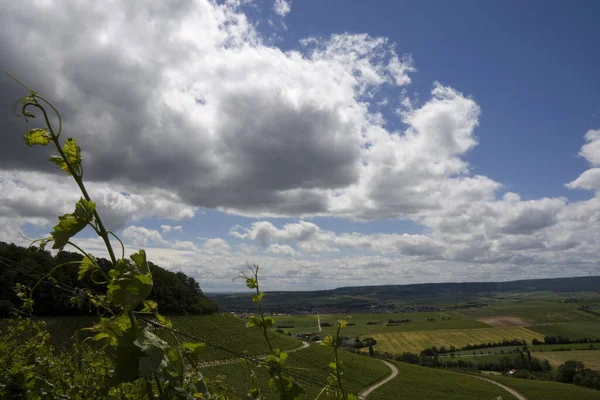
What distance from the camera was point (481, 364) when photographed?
95.9m

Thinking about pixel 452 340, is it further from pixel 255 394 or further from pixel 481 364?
pixel 255 394

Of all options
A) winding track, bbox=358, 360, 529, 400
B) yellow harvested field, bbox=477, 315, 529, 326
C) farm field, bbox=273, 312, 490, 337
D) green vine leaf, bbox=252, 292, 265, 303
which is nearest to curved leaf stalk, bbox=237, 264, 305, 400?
green vine leaf, bbox=252, 292, 265, 303

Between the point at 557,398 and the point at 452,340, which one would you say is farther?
the point at 452,340

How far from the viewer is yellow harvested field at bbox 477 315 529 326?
493 ft

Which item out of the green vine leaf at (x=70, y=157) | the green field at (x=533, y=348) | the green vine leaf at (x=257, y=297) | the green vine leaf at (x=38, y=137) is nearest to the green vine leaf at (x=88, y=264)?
the green vine leaf at (x=70, y=157)

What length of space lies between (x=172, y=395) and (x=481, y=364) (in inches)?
4366

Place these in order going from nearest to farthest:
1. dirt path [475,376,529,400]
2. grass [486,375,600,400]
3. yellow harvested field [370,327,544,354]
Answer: dirt path [475,376,529,400] < grass [486,375,600,400] < yellow harvested field [370,327,544,354]

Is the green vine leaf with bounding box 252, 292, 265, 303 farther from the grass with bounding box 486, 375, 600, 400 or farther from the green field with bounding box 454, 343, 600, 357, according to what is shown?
the green field with bounding box 454, 343, 600, 357

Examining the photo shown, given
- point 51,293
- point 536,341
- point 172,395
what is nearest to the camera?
point 172,395

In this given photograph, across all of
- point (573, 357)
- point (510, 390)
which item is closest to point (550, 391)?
point (510, 390)

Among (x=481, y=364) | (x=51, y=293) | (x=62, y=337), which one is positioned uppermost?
(x=51, y=293)

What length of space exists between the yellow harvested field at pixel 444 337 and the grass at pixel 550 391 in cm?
4236

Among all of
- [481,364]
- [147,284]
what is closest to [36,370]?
[147,284]

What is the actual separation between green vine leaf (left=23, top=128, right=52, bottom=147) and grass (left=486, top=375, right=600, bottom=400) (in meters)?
73.8
